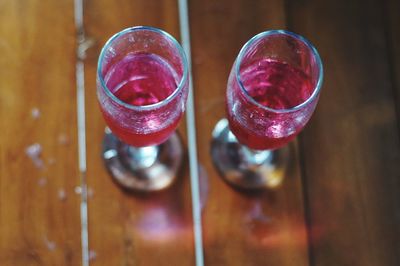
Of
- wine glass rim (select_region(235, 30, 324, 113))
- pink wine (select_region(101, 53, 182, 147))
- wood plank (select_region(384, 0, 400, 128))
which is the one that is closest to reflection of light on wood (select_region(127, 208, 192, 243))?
pink wine (select_region(101, 53, 182, 147))

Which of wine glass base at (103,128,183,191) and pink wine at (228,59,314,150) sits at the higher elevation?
pink wine at (228,59,314,150)

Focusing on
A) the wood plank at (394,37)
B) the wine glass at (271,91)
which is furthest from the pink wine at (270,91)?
the wood plank at (394,37)

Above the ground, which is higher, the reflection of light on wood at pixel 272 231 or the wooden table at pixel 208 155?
the wooden table at pixel 208 155

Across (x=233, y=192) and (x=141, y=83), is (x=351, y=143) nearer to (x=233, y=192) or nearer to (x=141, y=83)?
(x=233, y=192)

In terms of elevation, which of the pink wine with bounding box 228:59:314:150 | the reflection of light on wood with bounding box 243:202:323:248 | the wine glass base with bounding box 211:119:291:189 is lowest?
the reflection of light on wood with bounding box 243:202:323:248

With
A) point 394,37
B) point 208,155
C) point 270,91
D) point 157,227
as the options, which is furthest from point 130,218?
point 394,37

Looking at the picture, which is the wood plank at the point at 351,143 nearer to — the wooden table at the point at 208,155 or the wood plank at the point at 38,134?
the wooden table at the point at 208,155

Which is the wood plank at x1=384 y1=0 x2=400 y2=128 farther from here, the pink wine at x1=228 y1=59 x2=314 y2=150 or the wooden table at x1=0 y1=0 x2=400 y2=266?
the pink wine at x1=228 y1=59 x2=314 y2=150

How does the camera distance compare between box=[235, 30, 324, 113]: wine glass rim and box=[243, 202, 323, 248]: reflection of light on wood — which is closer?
box=[235, 30, 324, 113]: wine glass rim
